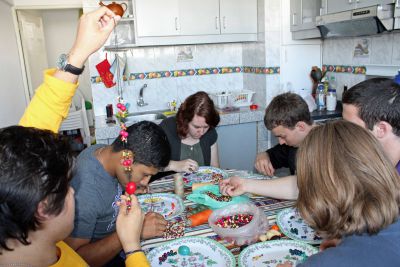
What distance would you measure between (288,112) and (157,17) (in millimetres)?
1961

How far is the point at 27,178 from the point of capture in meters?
0.71

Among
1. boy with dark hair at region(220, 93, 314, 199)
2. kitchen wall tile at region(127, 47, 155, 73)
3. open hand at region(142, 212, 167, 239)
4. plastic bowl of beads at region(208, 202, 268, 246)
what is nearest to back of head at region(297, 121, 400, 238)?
plastic bowl of beads at region(208, 202, 268, 246)

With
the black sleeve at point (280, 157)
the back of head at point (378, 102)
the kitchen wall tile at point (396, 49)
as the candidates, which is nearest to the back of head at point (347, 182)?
the back of head at point (378, 102)

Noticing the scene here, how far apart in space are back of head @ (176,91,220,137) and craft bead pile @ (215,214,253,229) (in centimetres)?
96

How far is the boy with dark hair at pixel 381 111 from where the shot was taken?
4.62ft

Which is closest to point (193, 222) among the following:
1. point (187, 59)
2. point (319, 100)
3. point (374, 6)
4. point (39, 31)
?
point (374, 6)

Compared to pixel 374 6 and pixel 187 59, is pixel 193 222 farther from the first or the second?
pixel 187 59

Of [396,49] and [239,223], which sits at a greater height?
[396,49]

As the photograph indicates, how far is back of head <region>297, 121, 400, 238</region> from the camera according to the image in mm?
873

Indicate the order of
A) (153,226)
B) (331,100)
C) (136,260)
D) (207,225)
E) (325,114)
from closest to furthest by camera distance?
(136,260) → (153,226) → (207,225) → (325,114) → (331,100)

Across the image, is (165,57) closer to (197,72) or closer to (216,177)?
(197,72)

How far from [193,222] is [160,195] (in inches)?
14.8

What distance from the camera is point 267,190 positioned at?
173 centimetres

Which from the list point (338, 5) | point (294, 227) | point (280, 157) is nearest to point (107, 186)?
point (294, 227)
